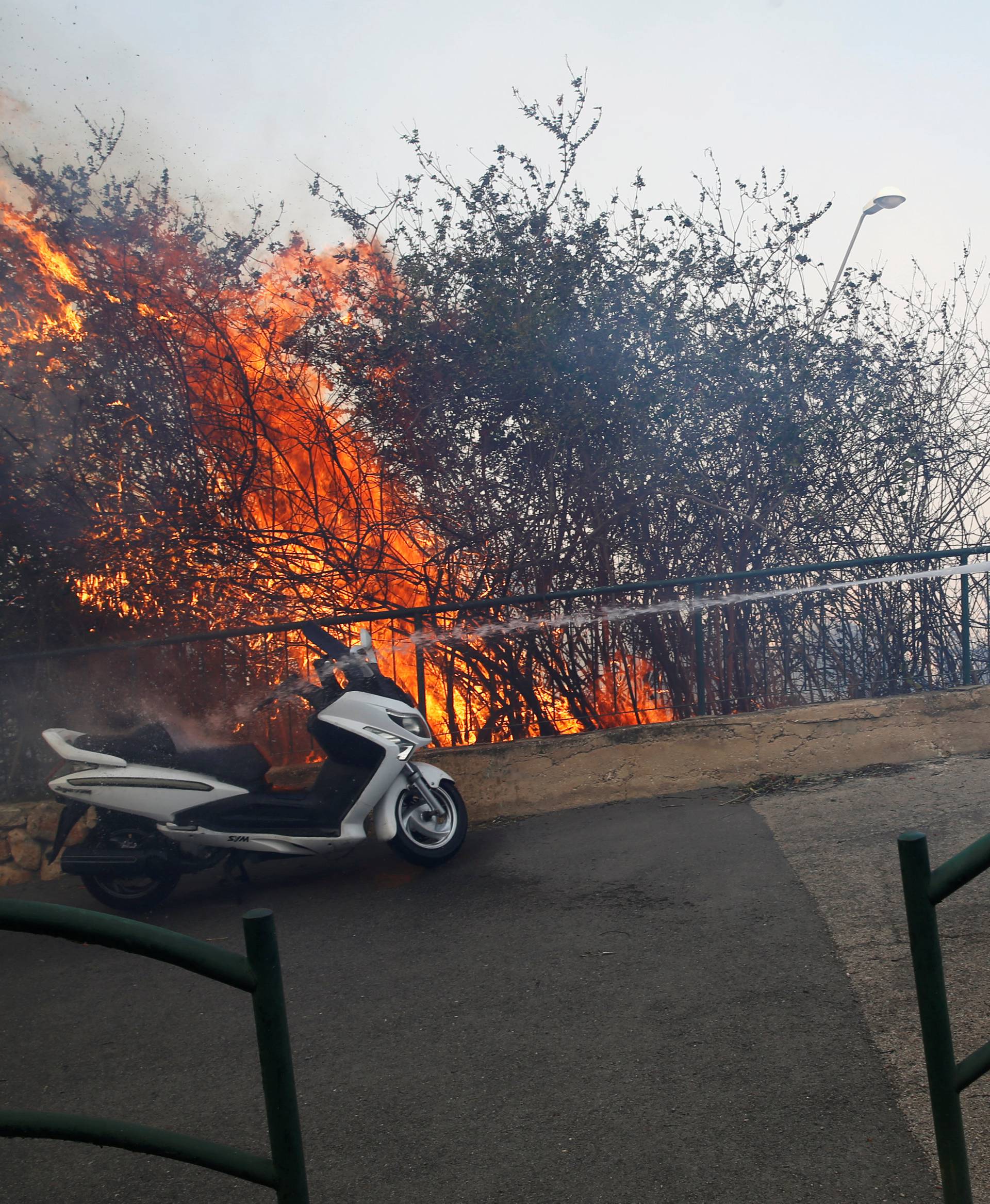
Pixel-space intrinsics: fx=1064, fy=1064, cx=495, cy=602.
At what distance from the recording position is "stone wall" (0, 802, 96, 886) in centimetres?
721

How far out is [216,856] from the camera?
20.2 ft

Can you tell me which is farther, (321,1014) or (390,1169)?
(321,1014)

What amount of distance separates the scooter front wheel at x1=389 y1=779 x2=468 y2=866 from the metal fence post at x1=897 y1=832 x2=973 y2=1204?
175 inches

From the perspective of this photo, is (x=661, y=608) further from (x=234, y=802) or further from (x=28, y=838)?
(x=28, y=838)

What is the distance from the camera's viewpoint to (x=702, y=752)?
764cm

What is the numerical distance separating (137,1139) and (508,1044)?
255 cm

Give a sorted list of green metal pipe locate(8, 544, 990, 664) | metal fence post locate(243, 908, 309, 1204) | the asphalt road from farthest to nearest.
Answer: green metal pipe locate(8, 544, 990, 664) < the asphalt road < metal fence post locate(243, 908, 309, 1204)

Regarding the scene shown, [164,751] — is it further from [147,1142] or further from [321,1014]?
[147,1142]

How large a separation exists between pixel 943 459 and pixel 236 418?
5951 millimetres

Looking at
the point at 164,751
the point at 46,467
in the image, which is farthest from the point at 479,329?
the point at 164,751

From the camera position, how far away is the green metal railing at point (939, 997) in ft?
6.08

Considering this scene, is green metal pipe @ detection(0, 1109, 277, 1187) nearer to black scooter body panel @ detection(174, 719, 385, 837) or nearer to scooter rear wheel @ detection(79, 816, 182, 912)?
black scooter body panel @ detection(174, 719, 385, 837)

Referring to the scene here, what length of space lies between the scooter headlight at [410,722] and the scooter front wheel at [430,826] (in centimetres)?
34

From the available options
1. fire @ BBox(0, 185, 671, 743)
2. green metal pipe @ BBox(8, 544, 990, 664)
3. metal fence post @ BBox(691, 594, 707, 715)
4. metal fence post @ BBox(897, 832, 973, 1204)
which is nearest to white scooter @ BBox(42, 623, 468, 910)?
green metal pipe @ BBox(8, 544, 990, 664)
